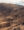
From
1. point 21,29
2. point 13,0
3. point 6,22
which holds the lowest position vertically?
point 21,29

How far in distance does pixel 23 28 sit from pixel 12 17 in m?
0.17

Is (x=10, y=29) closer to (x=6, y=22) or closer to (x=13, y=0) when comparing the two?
(x=6, y=22)

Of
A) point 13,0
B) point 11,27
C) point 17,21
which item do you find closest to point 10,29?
point 11,27

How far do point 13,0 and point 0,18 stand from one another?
2.57 ft

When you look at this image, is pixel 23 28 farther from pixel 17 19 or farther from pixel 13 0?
pixel 13 0

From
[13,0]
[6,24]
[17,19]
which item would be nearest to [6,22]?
[6,24]

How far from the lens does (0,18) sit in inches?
26.3

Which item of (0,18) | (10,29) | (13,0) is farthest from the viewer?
(13,0)

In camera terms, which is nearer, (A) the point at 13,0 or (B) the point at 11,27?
(B) the point at 11,27

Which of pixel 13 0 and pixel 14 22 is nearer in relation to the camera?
pixel 14 22

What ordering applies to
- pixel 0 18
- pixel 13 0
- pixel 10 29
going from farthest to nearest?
pixel 13 0, pixel 0 18, pixel 10 29

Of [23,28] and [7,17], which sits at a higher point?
[7,17]

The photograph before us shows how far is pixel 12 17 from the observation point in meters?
0.69

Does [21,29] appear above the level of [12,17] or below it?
below
